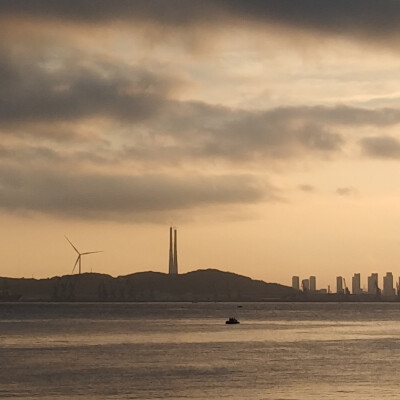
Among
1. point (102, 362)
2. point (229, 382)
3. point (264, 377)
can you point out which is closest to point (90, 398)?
point (229, 382)

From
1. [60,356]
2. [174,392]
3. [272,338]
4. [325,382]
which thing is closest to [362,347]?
[272,338]

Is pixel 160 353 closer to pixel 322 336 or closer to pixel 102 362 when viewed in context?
pixel 102 362

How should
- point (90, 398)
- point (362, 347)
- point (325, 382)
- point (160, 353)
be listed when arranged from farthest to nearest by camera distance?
point (362, 347)
point (160, 353)
point (325, 382)
point (90, 398)

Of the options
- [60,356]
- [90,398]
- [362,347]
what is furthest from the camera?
[362,347]

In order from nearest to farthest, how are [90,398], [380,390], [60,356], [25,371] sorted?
[90,398] < [380,390] < [25,371] < [60,356]

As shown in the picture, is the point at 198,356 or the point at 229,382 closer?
the point at 229,382

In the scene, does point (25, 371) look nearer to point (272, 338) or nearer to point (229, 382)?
point (229, 382)

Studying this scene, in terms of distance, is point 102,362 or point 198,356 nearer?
point 102,362

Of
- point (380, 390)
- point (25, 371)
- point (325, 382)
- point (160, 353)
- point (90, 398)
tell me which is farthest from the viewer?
point (160, 353)
